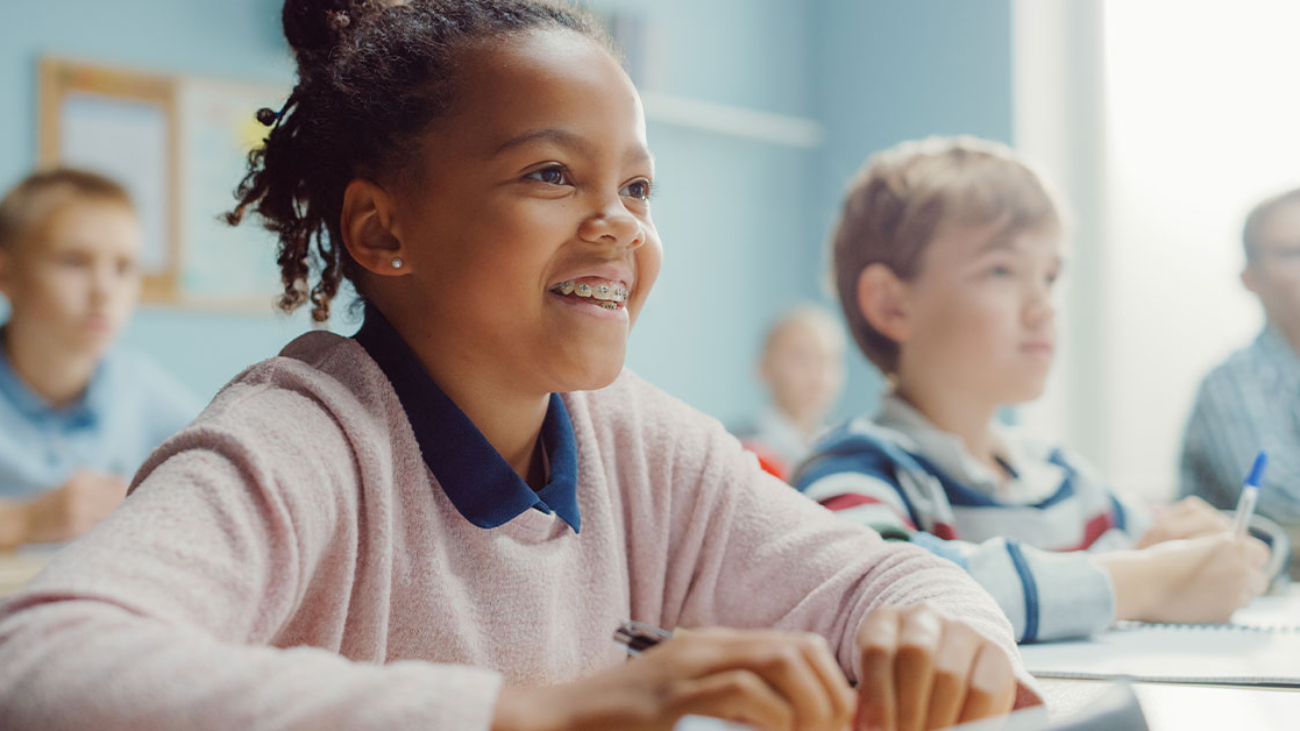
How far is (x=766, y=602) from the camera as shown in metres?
0.74

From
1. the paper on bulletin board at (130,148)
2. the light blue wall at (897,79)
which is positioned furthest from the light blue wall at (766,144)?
the paper on bulletin board at (130,148)

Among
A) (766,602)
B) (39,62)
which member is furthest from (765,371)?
(766,602)

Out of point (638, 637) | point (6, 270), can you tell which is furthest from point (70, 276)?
point (638, 637)

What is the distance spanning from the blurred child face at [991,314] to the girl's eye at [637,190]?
18.5 inches

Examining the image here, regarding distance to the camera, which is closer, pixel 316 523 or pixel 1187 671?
pixel 316 523

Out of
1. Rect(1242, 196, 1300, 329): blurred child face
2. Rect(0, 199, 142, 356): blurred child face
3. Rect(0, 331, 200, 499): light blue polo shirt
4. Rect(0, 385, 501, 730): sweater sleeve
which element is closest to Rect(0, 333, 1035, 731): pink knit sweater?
Rect(0, 385, 501, 730): sweater sleeve

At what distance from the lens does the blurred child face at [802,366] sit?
119 inches

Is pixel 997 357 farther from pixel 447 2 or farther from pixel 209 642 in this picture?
pixel 209 642

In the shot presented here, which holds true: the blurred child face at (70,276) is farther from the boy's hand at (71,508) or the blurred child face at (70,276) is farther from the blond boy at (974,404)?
the blond boy at (974,404)

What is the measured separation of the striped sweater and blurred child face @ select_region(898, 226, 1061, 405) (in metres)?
0.07

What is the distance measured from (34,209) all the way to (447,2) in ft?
4.33

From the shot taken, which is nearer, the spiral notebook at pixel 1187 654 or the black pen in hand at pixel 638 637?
the black pen in hand at pixel 638 637

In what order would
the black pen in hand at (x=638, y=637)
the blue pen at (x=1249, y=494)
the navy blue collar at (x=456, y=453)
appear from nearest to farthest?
the black pen in hand at (x=638, y=637), the navy blue collar at (x=456, y=453), the blue pen at (x=1249, y=494)

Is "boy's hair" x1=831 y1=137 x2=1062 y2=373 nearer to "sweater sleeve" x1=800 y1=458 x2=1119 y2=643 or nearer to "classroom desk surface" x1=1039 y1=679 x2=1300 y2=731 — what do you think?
"sweater sleeve" x1=800 y1=458 x2=1119 y2=643
